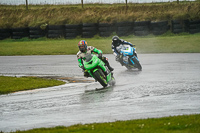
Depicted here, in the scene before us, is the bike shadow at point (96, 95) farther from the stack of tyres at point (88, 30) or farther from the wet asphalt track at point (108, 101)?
the stack of tyres at point (88, 30)

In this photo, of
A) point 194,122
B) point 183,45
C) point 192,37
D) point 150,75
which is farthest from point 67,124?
point 192,37

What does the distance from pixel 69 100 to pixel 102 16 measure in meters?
24.7

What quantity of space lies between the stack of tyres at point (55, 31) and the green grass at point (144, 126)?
87.7ft

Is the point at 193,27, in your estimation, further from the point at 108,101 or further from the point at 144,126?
the point at 144,126

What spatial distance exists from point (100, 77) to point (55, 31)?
21.8m

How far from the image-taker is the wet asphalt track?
8031 millimetres

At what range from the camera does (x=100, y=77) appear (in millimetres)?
12328

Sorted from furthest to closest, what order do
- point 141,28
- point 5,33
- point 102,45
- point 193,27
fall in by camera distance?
1. point 5,33
2. point 141,28
3. point 102,45
4. point 193,27

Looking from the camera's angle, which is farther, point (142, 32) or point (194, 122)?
point (142, 32)

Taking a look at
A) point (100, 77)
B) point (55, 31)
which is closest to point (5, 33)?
point (55, 31)

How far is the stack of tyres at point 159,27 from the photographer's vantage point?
30.1 m

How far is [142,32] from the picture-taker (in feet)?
101

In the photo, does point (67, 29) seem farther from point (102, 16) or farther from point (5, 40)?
point (5, 40)

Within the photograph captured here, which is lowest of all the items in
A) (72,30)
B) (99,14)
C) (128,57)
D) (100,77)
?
(72,30)
